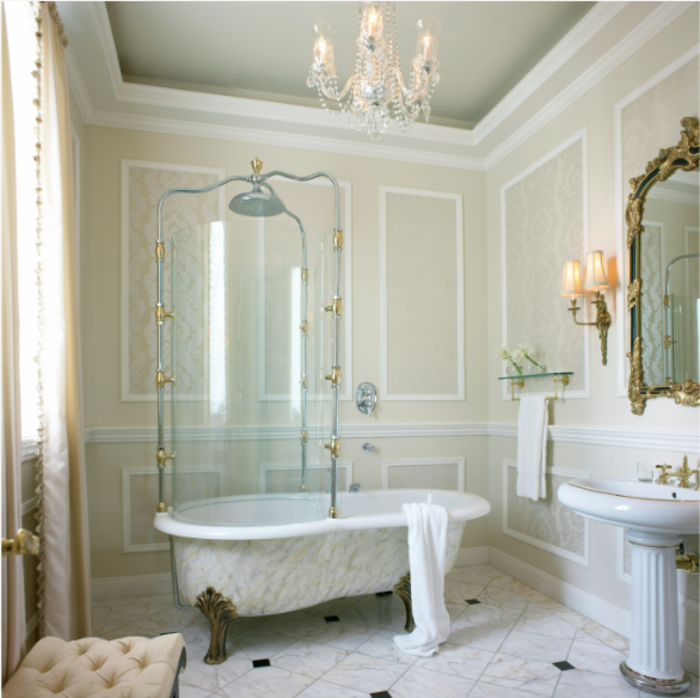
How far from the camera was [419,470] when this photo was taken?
378 cm

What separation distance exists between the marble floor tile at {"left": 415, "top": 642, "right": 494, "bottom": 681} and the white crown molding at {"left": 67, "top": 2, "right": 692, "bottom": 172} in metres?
2.79

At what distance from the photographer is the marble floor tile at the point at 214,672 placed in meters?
2.28

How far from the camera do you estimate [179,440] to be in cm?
265

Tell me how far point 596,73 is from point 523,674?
280 cm

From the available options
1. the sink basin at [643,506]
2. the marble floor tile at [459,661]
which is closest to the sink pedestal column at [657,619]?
the sink basin at [643,506]

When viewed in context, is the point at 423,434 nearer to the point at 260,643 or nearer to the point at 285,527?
the point at 285,527

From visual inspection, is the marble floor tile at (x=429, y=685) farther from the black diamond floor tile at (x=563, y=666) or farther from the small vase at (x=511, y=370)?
the small vase at (x=511, y=370)

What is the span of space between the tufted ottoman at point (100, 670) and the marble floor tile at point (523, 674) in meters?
1.31

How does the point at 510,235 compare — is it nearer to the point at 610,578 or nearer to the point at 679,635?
the point at 610,578

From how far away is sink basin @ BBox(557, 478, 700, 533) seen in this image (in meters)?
1.98

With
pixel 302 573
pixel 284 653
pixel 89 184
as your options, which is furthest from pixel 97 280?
pixel 284 653

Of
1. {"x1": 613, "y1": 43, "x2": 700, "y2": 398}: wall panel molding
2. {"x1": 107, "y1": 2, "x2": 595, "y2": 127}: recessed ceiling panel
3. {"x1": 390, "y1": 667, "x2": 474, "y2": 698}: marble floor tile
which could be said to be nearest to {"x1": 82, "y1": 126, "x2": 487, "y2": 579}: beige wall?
{"x1": 107, "y1": 2, "x2": 595, "y2": 127}: recessed ceiling panel

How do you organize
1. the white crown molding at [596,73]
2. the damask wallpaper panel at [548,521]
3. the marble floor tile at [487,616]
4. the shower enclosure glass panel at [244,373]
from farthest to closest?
the damask wallpaper panel at [548,521] → the marble floor tile at [487,616] → the shower enclosure glass panel at [244,373] → the white crown molding at [596,73]

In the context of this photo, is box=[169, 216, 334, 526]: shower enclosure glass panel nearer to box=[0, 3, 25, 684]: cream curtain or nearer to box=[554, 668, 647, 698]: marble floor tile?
box=[0, 3, 25, 684]: cream curtain
